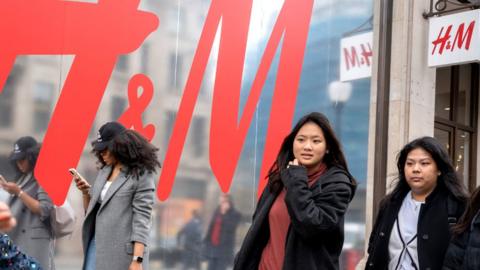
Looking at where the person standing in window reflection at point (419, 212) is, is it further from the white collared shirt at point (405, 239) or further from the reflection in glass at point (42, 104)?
the reflection in glass at point (42, 104)

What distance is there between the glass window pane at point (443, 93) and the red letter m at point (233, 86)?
3.68 m

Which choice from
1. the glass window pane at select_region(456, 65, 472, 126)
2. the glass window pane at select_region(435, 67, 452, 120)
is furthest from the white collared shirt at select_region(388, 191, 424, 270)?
the glass window pane at select_region(456, 65, 472, 126)

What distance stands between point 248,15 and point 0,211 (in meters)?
5.42

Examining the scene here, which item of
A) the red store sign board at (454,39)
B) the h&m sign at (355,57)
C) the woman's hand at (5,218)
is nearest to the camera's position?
the woman's hand at (5,218)

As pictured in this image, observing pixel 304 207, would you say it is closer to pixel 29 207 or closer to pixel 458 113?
pixel 29 207

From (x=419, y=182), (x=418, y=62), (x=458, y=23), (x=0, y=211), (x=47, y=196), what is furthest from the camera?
(x=418, y=62)

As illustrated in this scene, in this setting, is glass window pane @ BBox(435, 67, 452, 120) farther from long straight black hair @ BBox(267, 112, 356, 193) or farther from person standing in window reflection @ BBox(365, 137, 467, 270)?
long straight black hair @ BBox(267, 112, 356, 193)

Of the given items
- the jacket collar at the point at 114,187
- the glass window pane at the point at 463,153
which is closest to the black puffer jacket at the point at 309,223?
the jacket collar at the point at 114,187

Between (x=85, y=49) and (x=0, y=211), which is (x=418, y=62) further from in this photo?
(x=0, y=211)

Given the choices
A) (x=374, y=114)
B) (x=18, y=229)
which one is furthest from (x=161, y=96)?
(x=374, y=114)

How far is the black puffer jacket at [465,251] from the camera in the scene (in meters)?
3.74

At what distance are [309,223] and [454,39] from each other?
5576mm

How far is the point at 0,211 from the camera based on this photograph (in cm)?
210

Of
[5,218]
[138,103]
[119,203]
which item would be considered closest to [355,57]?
[138,103]
